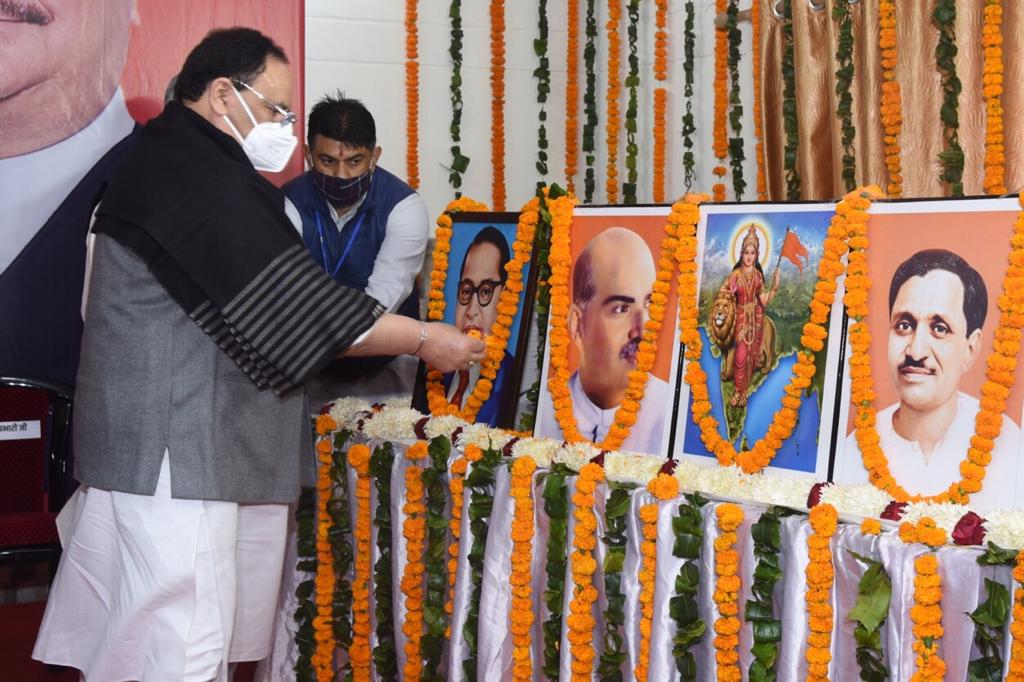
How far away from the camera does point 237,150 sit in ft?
7.07

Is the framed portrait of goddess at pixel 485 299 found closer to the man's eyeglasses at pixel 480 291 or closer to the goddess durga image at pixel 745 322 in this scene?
the man's eyeglasses at pixel 480 291

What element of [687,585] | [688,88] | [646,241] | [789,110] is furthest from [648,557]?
[688,88]

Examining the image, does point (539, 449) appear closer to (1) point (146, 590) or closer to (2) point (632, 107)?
(1) point (146, 590)

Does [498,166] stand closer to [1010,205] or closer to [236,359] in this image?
[236,359]

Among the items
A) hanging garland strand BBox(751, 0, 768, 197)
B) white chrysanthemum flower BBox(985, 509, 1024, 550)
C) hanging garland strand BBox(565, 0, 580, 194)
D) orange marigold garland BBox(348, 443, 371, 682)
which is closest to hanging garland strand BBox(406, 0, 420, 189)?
hanging garland strand BBox(565, 0, 580, 194)

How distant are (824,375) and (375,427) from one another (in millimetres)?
1134

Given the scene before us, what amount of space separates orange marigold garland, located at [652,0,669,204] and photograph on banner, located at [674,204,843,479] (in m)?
1.96

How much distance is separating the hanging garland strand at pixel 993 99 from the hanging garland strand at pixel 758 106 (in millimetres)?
797

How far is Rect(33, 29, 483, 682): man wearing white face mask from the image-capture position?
2037 millimetres

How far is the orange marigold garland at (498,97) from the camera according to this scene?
4305mm

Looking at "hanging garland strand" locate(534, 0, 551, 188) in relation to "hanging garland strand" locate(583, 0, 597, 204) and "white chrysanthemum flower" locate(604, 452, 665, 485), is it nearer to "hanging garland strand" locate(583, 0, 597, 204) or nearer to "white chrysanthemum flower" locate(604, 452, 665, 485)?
"hanging garland strand" locate(583, 0, 597, 204)

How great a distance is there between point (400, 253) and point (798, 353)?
4.58 feet

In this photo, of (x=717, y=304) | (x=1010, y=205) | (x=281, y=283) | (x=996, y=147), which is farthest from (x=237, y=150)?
(x=996, y=147)

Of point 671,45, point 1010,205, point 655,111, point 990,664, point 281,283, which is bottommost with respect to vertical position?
point 990,664
